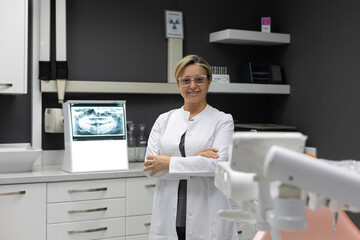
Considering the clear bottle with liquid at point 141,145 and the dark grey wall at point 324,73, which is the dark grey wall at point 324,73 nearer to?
the dark grey wall at point 324,73

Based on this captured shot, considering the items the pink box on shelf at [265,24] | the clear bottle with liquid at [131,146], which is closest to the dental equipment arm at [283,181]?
the clear bottle with liquid at [131,146]

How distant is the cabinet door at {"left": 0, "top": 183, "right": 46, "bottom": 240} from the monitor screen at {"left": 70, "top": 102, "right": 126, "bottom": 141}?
49cm

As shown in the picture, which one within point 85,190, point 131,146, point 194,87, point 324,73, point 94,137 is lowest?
point 85,190

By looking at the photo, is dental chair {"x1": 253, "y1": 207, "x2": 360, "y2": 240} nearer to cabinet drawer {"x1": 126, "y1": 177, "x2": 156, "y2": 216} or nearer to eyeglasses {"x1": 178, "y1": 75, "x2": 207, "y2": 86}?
eyeglasses {"x1": 178, "y1": 75, "x2": 207, "y2": 86}

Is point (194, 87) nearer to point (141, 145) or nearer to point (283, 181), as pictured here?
point (141, 145)

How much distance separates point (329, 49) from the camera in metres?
3.88

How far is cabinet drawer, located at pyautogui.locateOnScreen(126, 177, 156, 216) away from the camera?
11.3 ft

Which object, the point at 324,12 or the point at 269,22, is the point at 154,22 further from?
the point at 324,12

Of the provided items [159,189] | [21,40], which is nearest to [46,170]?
[21,40]

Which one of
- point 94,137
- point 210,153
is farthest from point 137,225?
point 210,153

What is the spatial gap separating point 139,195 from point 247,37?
1.69m

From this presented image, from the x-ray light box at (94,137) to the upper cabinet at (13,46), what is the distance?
0.39 metres

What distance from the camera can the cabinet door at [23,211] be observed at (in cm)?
311

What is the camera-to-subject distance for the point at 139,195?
11.4ft
